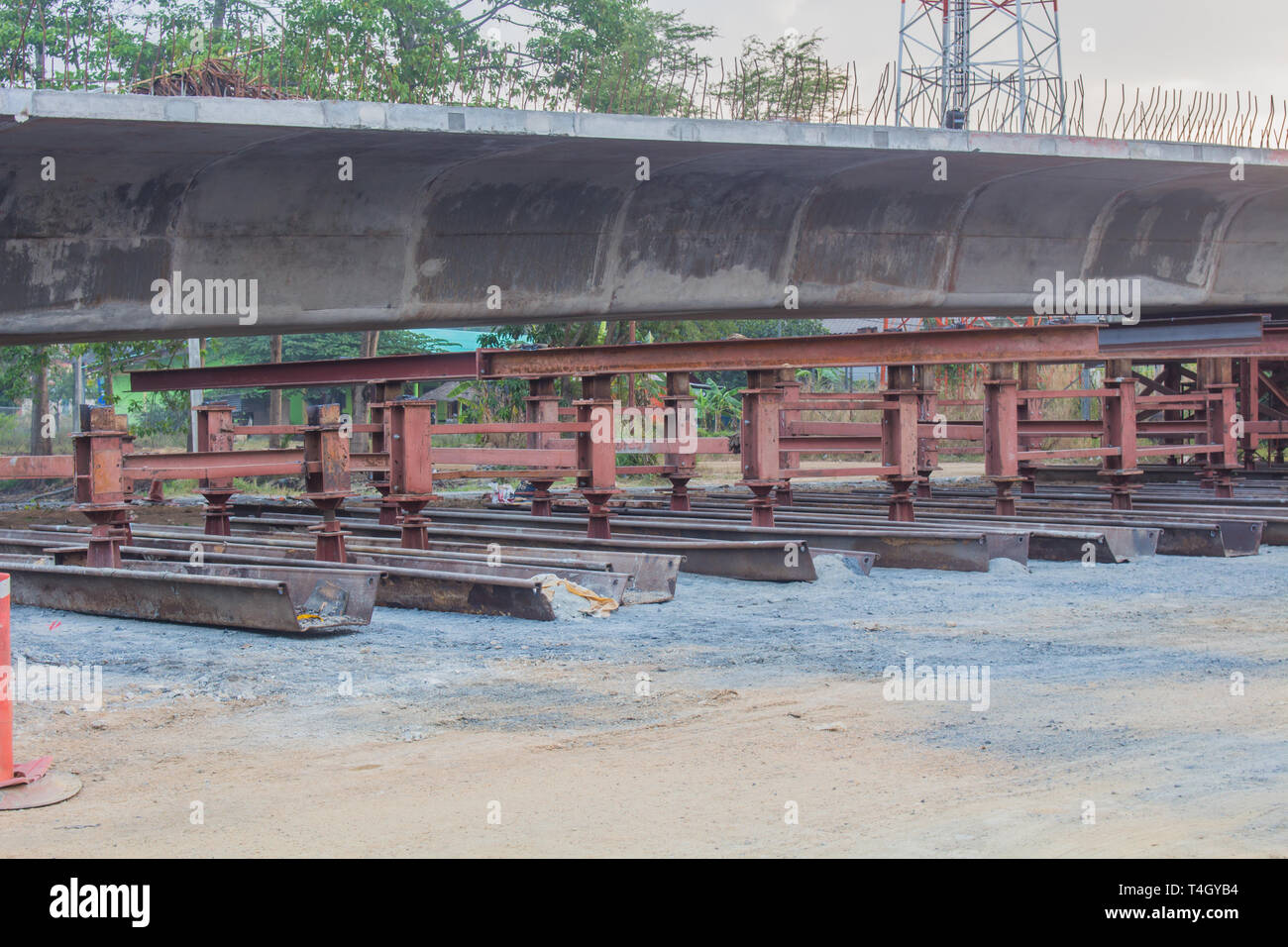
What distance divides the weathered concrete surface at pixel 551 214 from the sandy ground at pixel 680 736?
3691 millimetres

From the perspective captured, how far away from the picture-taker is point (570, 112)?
11000 millimetres

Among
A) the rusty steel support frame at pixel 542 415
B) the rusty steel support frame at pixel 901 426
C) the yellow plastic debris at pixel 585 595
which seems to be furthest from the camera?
the rusty steel support frame at pixel 542 415

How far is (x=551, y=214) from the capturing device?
12.6 meters

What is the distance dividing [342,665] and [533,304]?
6.28 m

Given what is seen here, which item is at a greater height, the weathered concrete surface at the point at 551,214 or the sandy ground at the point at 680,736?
the weathered concrete surface at the point at 551,214

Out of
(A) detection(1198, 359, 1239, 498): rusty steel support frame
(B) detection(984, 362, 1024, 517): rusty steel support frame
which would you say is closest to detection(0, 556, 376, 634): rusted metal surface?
(B) detection(984, 362, 1024, 517): rusty steel support frame

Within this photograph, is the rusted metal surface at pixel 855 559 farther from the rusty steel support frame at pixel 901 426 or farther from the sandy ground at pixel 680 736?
the rusty steel support frame at pixel 901 426

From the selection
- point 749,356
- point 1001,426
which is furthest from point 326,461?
point 1001,426

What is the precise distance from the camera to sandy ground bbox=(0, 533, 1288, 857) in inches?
171

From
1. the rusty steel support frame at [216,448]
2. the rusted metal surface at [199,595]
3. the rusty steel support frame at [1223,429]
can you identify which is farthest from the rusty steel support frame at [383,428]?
the rusty steel support frame at [1223,429]

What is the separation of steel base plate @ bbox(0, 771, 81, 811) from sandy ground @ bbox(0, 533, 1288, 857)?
9cm

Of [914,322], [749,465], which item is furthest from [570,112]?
[914,322]

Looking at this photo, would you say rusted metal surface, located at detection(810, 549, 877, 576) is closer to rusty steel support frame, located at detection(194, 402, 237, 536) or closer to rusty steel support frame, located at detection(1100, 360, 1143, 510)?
rusty steel support frame, located at detection(1100, 360, 1143, 510)

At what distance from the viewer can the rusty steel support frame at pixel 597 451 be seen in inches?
458
